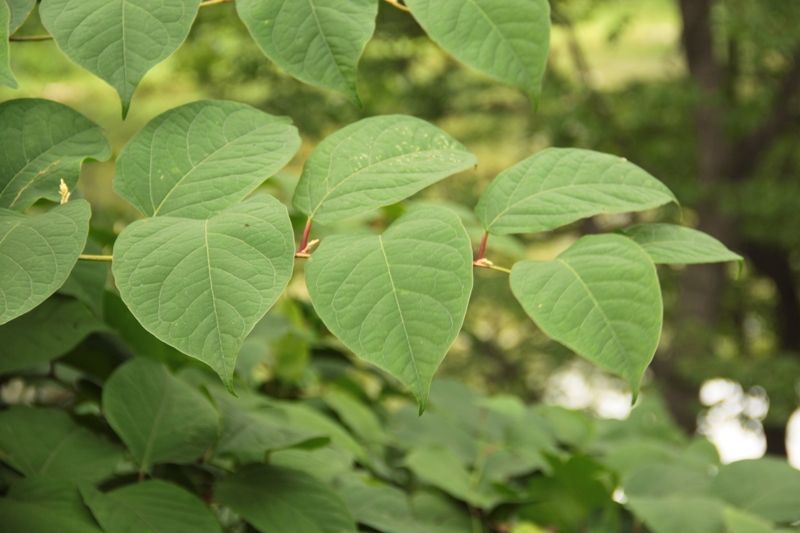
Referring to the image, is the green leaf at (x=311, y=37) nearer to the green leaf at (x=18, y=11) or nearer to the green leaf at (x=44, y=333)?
the green leaf at (x=18, y=11)

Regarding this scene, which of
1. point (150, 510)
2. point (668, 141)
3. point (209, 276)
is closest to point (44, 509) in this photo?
point (150, 510)

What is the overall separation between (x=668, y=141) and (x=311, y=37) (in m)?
3.04

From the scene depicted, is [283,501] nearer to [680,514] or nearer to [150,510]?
[150,510]

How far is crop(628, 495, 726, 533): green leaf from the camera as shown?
44 centimetres

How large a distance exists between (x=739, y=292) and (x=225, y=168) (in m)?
3.44

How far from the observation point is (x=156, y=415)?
0.40 metres

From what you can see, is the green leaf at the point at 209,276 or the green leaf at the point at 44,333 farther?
the green leaf at the point at 44,333

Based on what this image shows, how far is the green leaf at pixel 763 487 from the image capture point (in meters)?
0.47

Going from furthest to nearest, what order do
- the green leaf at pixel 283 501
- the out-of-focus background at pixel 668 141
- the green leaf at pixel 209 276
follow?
1. the out-of-focus background at pixel 668 141
2. the green leaf at pixel 283 501
3. the green leaf at pixel 209 276

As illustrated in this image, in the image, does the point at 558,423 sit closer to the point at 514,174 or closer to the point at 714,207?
the point at 514,174

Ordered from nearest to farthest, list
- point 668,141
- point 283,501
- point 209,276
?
point 209,276 → point 283,501 → point 668,141

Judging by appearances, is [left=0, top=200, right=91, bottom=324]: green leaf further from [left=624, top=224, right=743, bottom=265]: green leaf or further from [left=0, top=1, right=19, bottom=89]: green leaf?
[left=624, top=224, right=743, bottom=265]: green leaf

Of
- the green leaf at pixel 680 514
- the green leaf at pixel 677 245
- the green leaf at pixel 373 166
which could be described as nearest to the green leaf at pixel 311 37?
the green leaf at pixel 373 166

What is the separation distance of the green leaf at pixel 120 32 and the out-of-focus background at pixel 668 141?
6.17ft
